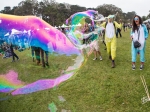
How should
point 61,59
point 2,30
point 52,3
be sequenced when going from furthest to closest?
1. point 52,3
2. point 61,59
3. point 2,30

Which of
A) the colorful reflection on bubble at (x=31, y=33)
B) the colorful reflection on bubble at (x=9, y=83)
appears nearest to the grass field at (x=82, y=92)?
the colorful reflection on bubble at (x=9, y=83)

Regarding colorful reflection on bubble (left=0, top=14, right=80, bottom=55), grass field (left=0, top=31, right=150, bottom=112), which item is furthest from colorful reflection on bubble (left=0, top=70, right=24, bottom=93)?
colorful reflection on bubble (left=0, top=14, right=80, bottom=55)

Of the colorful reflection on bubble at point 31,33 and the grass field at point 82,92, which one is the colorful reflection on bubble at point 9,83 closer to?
the grass field at point 82,92

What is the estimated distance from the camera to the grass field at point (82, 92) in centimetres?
500

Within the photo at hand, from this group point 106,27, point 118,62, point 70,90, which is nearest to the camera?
point 70,90

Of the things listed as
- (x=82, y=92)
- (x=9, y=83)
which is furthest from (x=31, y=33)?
(x=82, y=92)

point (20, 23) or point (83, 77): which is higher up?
point (20, 23)

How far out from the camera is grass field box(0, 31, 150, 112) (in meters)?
5.00

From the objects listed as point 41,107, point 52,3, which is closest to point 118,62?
point 41,107

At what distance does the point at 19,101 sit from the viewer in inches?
224

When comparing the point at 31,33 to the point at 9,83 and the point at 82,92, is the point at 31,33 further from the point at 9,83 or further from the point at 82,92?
the point at 82,92

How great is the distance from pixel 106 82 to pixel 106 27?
2167 mm

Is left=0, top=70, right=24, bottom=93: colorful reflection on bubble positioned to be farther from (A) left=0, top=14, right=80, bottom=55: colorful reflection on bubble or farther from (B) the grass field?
(A) left=0, top=14, right=80, bottom=55: colorful reflection on bubble

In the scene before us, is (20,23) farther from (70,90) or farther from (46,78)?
(70,90)
